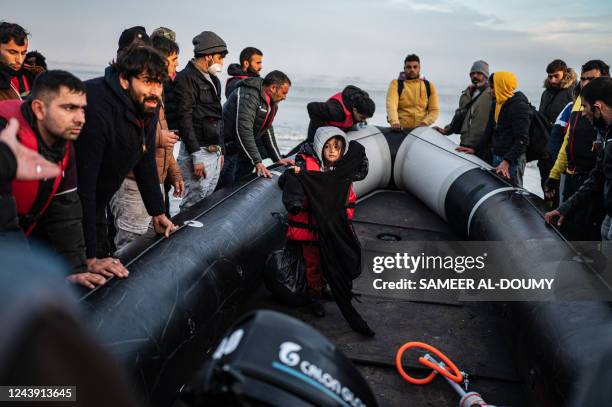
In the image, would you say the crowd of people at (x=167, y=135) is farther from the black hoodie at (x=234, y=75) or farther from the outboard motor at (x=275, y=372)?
the outboard motor at (x=275, y=372)

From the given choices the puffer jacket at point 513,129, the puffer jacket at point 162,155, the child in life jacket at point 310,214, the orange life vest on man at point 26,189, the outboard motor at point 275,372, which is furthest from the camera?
the puffer jacket at point 513,129

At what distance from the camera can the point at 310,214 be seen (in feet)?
10.5

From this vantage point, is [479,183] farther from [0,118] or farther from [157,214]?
[0,118]

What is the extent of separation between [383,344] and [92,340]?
2.56 meters

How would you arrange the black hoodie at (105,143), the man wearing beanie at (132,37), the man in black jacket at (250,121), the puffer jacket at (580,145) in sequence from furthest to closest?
the man in black jacket at (250,121)
the puffer jacket at (580,145)
the man wearing beanie at (132,37)
the black hoodie at (105,143)

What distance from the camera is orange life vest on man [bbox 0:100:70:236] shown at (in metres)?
1.87

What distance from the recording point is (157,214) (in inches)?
114

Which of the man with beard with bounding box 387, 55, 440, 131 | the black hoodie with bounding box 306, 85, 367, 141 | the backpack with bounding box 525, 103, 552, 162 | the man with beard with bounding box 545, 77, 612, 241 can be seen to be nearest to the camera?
the man with beard with bounding box 545, 77, 612, 241

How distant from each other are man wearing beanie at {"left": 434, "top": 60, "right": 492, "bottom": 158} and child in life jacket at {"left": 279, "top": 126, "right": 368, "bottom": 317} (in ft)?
8.20

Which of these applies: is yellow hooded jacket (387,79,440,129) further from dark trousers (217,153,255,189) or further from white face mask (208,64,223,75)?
white face mask (208,64,223,75)

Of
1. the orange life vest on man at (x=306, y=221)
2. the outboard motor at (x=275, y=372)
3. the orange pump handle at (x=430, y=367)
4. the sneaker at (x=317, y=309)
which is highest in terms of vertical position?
the outboard motor at (x=275, y=372)

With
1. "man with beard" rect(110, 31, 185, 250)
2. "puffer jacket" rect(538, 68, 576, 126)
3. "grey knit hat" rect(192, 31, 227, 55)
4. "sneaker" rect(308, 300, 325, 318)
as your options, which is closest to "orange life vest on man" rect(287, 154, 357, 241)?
"sneaker" rect(308, 300, 325, 318)

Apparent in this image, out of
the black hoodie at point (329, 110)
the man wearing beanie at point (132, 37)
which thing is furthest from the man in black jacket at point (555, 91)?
the man wearing beanie at point (132, 37)

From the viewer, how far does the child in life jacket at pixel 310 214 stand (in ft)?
10.7
